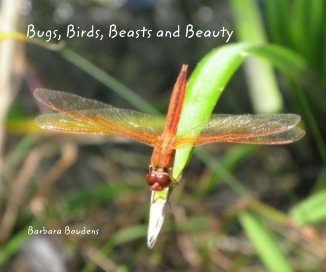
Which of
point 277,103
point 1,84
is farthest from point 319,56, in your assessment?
point 1,84

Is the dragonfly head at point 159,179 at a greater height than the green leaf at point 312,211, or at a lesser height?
greater

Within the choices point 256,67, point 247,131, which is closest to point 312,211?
point 247,131

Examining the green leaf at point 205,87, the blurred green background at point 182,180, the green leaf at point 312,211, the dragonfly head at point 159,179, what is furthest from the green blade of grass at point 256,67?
the dragonfly head at point 159,179

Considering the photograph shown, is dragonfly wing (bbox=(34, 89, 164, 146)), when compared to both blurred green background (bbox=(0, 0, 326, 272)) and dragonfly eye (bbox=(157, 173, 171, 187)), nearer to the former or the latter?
dragonfly eye (bbox=(157, 173, 171, 187))

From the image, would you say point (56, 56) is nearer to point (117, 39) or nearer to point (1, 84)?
point (117, 39)

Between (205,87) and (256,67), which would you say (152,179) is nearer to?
(205,87)

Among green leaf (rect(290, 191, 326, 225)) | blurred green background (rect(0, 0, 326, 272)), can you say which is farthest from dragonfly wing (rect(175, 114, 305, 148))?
green leaf (rect(290, 191, 326, 225))

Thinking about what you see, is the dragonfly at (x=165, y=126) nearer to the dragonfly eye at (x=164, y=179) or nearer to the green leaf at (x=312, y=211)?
the dragonfly eye at (x=164, y=179)
